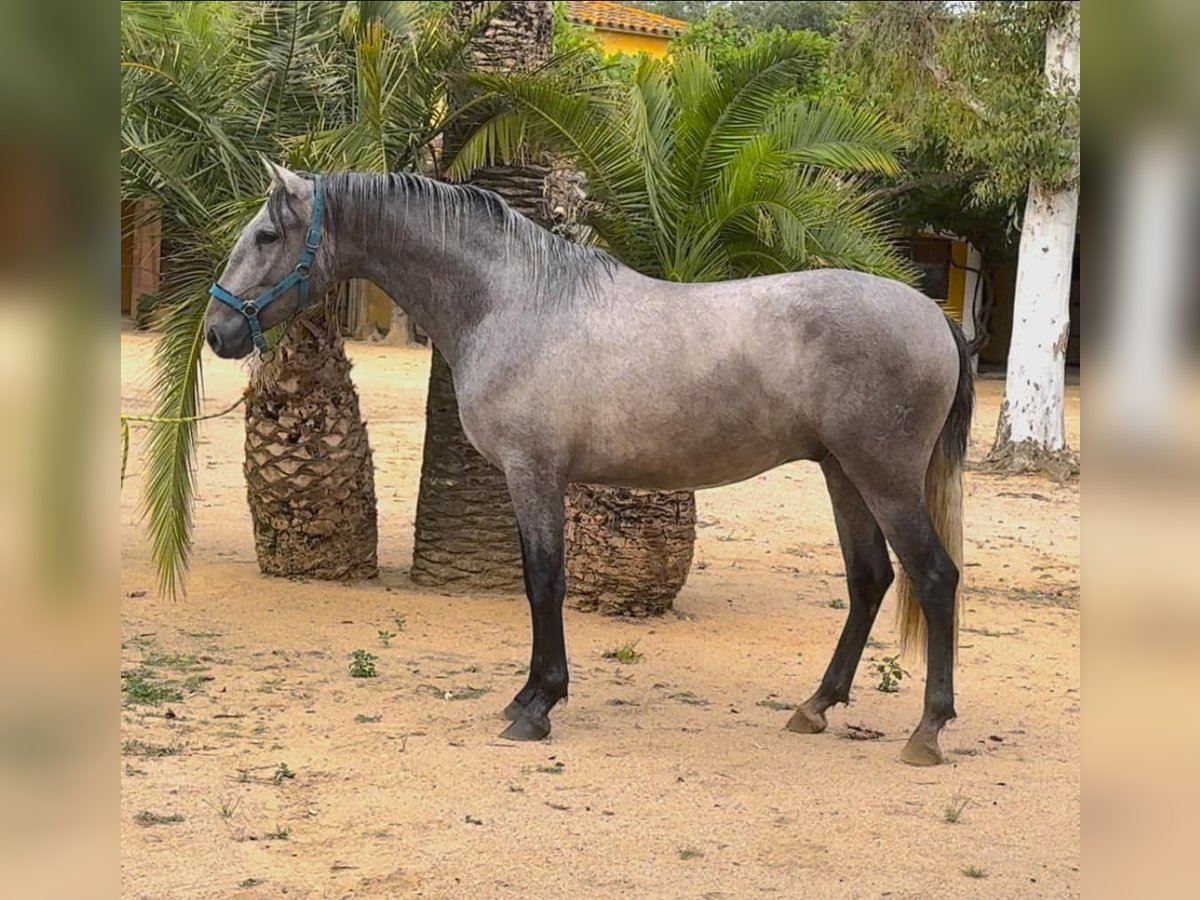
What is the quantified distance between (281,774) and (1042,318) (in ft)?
36.9

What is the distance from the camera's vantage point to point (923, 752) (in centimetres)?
509

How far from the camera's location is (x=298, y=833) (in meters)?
4.07

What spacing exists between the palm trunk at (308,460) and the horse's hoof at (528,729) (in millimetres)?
2968

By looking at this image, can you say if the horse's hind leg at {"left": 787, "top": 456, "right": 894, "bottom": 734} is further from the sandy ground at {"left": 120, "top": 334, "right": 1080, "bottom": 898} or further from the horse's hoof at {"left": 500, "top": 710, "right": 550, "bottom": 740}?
the horse's hoof at {"left": 500, "top": 710, "right": 550, "bottom": 740}

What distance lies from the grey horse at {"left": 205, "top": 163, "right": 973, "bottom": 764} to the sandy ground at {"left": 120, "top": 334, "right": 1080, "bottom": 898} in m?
0.45

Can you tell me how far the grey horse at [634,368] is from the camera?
5.03m

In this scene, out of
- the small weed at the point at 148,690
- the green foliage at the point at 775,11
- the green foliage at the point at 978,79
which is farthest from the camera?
the green foliage at the point at 775,11

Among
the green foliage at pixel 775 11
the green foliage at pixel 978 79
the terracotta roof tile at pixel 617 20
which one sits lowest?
the green foliage at pixel 978 79

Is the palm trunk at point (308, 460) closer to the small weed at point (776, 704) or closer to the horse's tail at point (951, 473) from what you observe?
the small weed at point (776, 704)

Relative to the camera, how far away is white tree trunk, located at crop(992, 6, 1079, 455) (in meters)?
13.7

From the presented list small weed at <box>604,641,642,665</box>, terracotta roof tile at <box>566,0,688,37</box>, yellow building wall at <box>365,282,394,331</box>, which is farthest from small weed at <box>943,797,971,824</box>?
yellow building wall at <box>365,282,394,331</box>

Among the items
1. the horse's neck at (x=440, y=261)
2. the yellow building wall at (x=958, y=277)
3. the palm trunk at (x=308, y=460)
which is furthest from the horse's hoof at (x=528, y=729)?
the yellow building wall at (x=958, y=277)

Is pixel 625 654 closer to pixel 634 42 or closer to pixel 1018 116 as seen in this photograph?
pixel 1018 116
